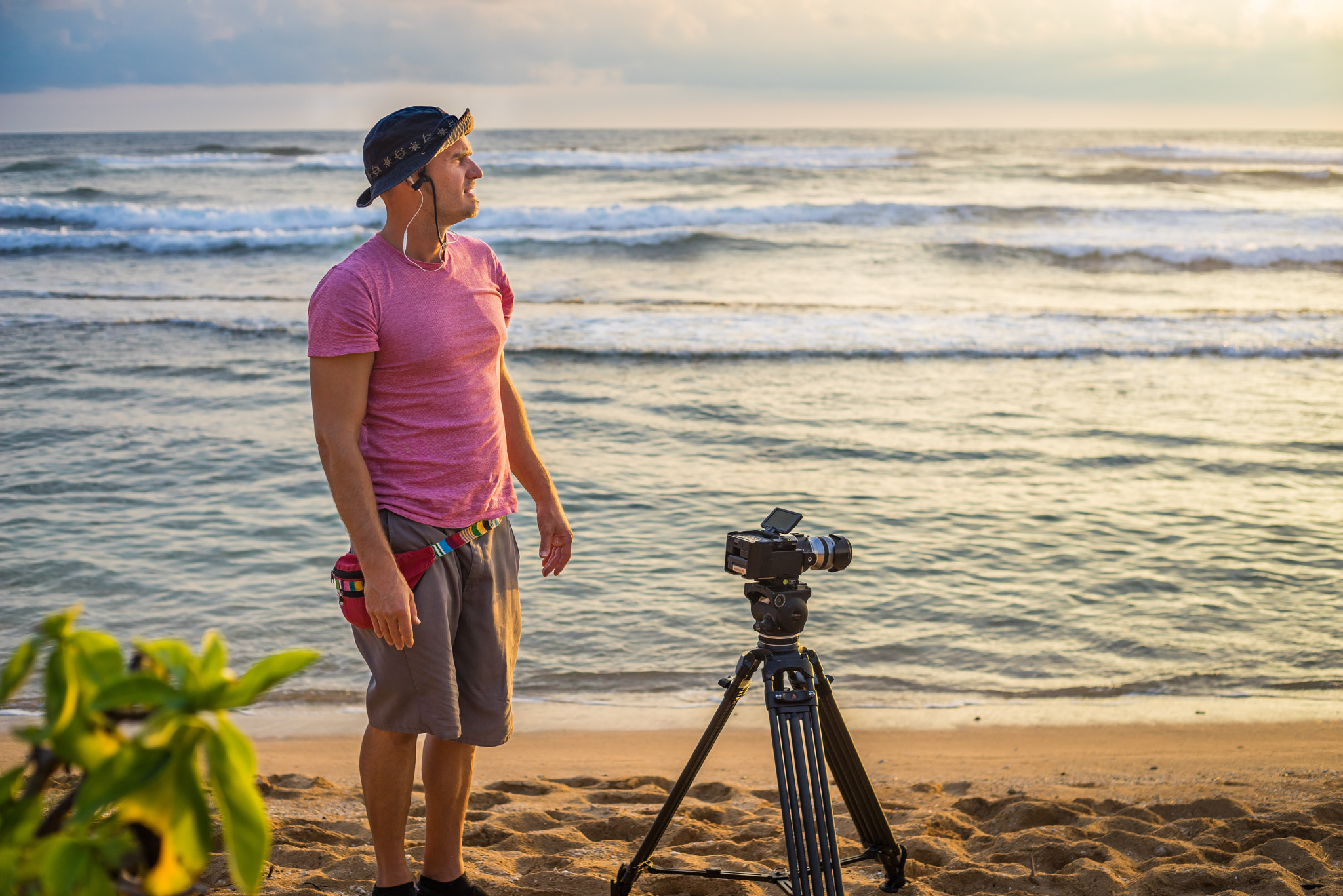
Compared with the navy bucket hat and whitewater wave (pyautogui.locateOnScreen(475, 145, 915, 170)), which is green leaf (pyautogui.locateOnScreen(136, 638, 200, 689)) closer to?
the navy bucket hat

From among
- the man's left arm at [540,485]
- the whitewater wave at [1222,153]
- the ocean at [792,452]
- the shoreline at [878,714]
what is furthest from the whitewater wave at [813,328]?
the whitewater wave at [1222,153]

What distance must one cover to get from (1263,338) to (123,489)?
11.7 metres

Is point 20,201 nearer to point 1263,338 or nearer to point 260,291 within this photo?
point 260,291

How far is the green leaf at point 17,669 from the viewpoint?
1.79 ft

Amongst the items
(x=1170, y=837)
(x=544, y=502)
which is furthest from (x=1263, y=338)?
(x=544, y=502)

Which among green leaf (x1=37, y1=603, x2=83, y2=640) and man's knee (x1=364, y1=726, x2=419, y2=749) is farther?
man's knee (x1=364, y1=726, x2=419, y2=749)

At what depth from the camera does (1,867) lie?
1.94ft

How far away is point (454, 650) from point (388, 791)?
342mm

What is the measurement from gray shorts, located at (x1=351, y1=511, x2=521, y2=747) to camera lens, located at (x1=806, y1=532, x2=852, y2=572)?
74 cm

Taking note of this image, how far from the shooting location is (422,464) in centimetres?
230

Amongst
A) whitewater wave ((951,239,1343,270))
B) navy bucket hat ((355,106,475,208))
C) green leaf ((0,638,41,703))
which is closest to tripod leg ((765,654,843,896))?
navy bucket hat ((355,106,475,208))

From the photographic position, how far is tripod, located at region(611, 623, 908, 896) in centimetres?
216

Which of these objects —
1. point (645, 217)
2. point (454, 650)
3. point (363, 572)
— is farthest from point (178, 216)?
point (363, 572)

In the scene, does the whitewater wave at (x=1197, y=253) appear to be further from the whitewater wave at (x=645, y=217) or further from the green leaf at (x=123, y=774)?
the green leaf at (x=123, y=774)
